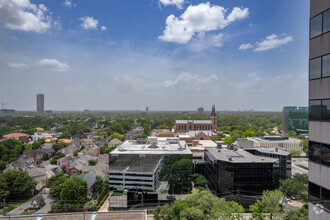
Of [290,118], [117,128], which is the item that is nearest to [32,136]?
[117,128]

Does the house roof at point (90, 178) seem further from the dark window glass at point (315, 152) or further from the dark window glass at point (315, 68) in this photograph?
the dark window glass at point (315, 68)

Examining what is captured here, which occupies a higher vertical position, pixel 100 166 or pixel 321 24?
pixel 321 24

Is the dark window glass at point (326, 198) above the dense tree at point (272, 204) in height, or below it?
above

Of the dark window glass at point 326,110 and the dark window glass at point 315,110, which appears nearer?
the dark window glass at point 326,110

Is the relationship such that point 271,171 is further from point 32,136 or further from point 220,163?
point 32,136

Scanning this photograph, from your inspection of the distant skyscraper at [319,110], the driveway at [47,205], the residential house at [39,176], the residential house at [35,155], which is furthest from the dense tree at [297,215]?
the residential house at [35,155]

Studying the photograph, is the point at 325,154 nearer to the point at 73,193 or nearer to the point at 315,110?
the point at 315,110
